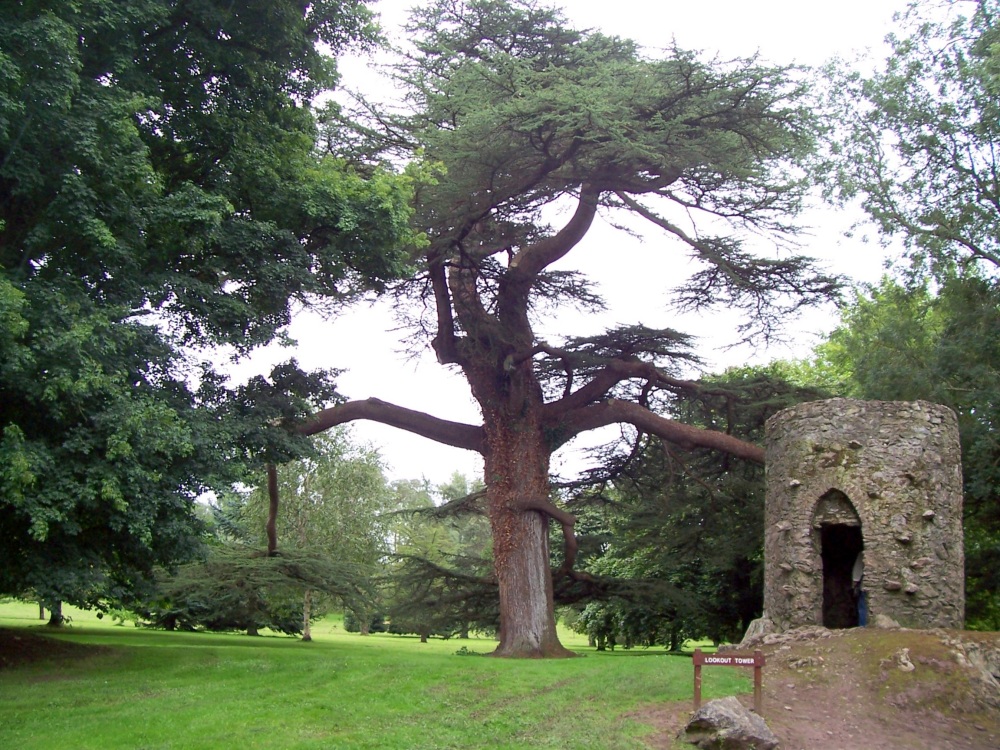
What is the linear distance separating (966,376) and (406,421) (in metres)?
11.4

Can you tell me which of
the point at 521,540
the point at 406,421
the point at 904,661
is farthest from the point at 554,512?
the point at 904,661

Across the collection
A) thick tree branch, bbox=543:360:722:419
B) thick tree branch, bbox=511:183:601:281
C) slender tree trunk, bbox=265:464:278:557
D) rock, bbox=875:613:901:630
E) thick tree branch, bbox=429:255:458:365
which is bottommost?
rock, bbox=875:613:901:630

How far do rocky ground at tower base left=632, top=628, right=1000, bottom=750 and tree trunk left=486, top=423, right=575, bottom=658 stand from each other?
19.3 feet

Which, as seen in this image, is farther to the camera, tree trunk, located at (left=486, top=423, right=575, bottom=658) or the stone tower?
tree trunk, located at (left=486, top=423, right=575, bottom=658)

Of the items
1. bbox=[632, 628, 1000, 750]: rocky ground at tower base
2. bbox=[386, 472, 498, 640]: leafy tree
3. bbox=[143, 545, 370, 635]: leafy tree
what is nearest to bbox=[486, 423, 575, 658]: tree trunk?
bbox=[386, 472, 498, 640]: leafy tree

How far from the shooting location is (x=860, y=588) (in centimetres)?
1341

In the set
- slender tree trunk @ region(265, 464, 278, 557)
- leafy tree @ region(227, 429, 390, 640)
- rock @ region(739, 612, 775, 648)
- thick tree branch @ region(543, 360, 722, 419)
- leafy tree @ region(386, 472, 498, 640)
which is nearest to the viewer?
rock @ region(739, 612, 775, 648)

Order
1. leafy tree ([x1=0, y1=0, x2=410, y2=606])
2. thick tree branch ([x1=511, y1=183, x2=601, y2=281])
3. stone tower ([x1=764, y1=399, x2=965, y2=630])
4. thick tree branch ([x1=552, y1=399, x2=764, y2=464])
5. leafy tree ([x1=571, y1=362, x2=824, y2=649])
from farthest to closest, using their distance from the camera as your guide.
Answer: leafy tree ([x1=571, y1=362, x2=824, y2=649]) → thick tree branch ([x1=511, y1=183, x2=601, y2=281]) → thick tree branch ([x1=552, y1=399, x2=764, y2=464]) → stone tower ([x1=764, y1=399, x2=965, y2=630]) → leafy tree ([x1=0, y1=0, x2=410, y2=606])

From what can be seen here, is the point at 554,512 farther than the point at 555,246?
No

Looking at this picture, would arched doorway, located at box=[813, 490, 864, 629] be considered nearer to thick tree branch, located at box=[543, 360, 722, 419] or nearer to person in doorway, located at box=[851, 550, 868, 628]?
person in doorway, located at box=[851, 550, 868, 628]

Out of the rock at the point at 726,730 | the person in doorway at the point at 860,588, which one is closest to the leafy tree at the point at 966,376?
the person in doorway at the point at 860,588

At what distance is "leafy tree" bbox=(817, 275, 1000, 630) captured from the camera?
56.4ft

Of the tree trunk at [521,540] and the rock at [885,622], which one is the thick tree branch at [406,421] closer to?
the tree trunk at [521,540]

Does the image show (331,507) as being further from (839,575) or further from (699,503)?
(839,575)
